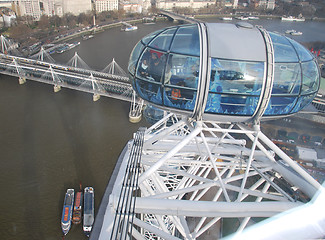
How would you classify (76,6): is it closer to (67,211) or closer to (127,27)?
(127,27)

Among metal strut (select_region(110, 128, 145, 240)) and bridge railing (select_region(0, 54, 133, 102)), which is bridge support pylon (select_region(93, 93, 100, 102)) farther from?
metal strut (select_region(110, 128, 145, 240))

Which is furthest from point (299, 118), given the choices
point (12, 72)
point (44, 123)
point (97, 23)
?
point (97, 23)

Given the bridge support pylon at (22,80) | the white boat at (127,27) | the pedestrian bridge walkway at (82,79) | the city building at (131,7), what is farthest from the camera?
the city building at (131,7)

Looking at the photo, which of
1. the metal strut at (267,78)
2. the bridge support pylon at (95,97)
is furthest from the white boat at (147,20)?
the metal strut at (267,78)

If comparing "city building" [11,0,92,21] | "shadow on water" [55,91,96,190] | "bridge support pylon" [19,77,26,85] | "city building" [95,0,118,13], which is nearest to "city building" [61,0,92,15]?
"city building" [11,0,92,21]

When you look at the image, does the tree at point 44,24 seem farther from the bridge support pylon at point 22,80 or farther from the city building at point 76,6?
the bridge support pylon at point 22,80

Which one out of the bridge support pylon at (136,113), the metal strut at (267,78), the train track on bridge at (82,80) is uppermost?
the metal strut at (267,78)

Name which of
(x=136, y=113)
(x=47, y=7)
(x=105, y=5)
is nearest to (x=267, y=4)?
(x=105, y=5)
